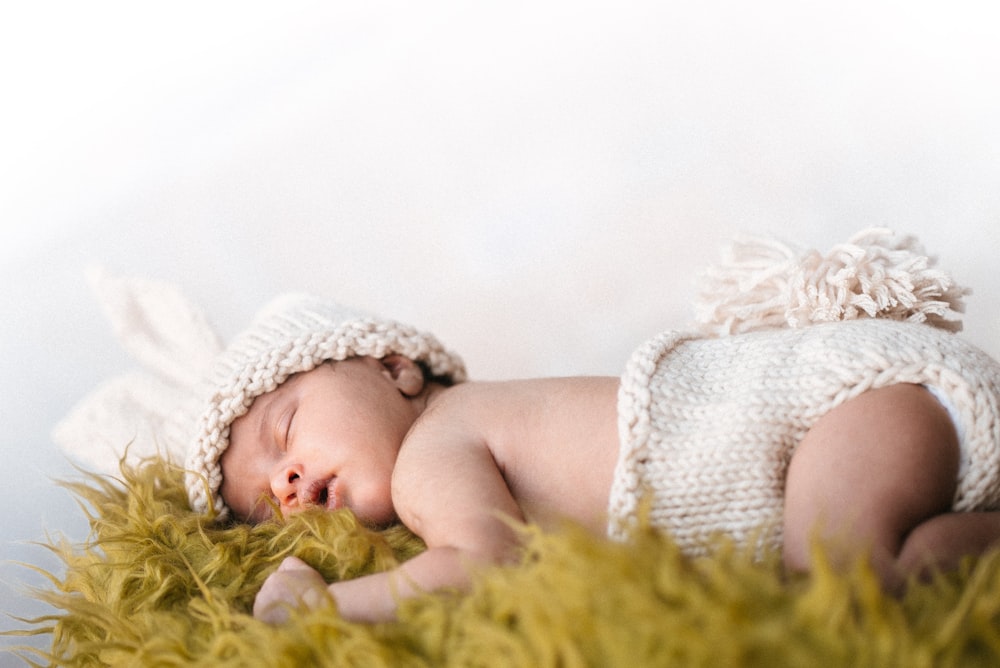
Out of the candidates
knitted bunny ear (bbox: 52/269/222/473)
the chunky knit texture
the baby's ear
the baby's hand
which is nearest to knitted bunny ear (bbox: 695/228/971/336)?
the chunky knit texture

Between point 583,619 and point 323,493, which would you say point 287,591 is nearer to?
point 323,493

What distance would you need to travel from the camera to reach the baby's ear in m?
1.52

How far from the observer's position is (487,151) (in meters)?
2.57

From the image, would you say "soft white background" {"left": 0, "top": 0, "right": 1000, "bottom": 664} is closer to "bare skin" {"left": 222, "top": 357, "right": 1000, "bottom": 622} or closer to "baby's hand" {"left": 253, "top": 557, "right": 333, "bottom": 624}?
"bare skin" {"left": 222, "top": 357, "right": 1000, "bottom": 622}

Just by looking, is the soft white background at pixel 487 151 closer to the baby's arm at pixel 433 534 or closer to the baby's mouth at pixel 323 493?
the baby's mouth at pixel 323 493

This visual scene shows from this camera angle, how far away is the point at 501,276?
2.41 metres

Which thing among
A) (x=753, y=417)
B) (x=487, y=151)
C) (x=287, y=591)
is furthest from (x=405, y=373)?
(x=487, y=151)

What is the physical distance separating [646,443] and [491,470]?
199 millimetres

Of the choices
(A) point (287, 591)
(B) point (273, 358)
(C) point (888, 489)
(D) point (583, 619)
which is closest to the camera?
(D) point (583, 619)

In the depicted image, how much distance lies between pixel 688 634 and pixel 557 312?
1.66m

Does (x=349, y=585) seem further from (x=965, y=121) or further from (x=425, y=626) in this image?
(x=965, y=121)

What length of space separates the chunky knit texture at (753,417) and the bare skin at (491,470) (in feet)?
0.12

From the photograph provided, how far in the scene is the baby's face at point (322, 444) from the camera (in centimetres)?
138

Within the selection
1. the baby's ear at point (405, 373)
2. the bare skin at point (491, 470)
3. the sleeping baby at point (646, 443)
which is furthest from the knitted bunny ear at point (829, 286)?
the baby's ear at point (405, 373)
